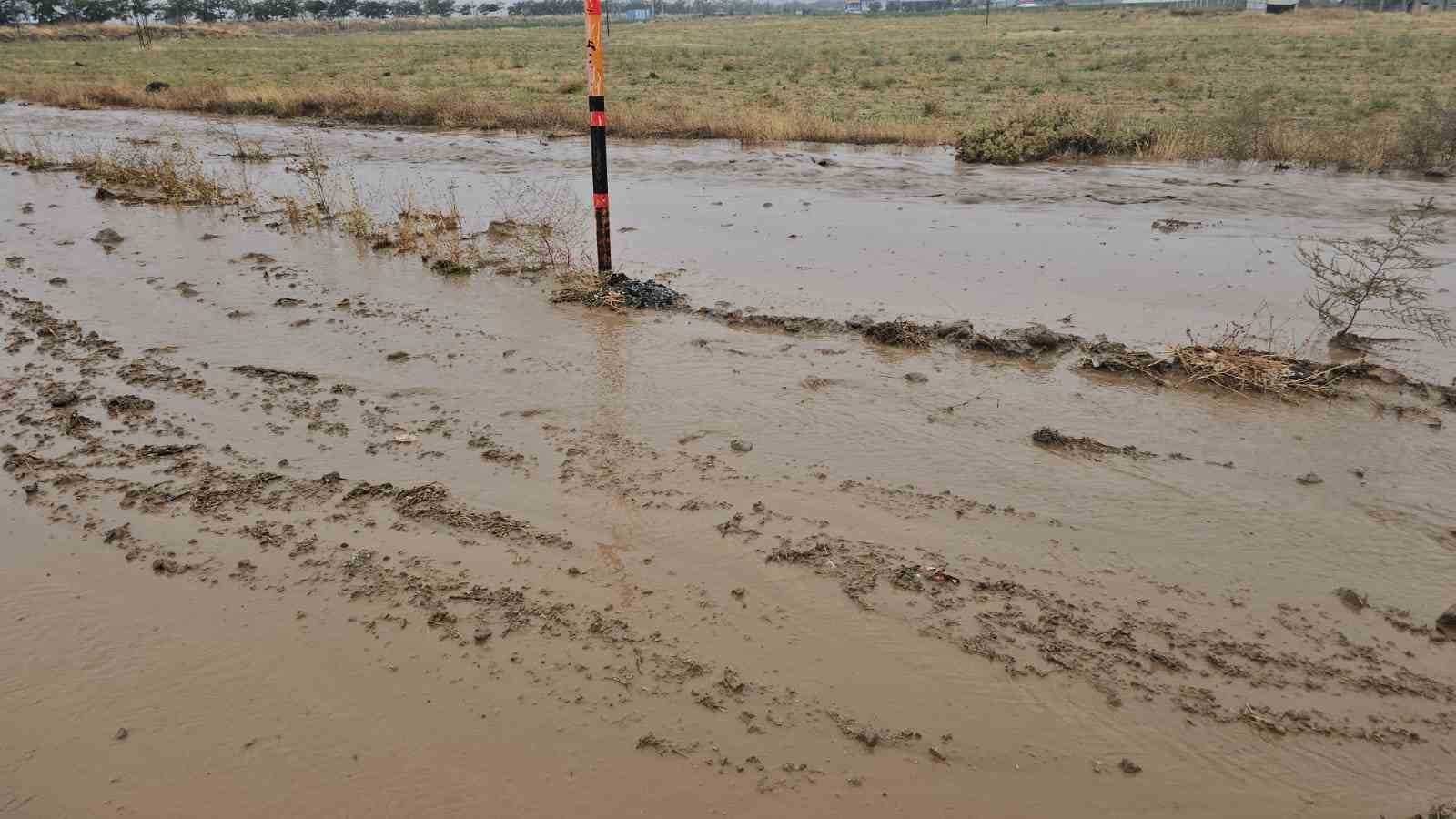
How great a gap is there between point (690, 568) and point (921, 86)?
26871 mm

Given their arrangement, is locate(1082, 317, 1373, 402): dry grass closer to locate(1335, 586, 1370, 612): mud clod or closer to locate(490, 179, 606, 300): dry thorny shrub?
locate(1335, 586, 1370, 612): mud clod

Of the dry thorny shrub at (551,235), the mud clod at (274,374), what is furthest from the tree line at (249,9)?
the mud clod at (274,374)

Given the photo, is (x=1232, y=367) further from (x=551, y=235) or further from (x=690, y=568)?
(x=551, y=235)

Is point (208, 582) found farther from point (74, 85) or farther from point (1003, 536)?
point (74, 85)

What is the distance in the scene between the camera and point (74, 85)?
101 feet

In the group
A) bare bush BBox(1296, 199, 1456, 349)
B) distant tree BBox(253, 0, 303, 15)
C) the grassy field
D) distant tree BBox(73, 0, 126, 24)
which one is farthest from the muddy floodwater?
distant tree BBox(253, 0, 303, 15)

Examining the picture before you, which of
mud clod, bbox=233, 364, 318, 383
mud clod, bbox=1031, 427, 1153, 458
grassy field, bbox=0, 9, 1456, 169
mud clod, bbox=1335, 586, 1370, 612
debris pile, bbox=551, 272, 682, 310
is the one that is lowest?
mud clod, bbox=1335, 586, 1370, 612

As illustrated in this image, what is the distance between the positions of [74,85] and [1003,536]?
124 ft

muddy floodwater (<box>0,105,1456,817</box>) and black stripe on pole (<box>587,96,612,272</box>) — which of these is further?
black stripe on pole (<box>587,96,612,272</box>)

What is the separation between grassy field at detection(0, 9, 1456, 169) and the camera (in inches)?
656

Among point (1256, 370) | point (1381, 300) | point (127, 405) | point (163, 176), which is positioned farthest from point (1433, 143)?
point (163, 176)

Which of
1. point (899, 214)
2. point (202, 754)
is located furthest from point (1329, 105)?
point (202, 754)

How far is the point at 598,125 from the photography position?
7871mm

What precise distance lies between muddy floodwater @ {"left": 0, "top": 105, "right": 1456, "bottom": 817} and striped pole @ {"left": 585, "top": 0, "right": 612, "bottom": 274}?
Result: 89cm
